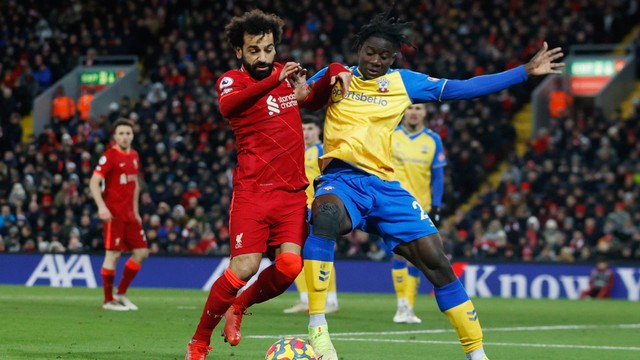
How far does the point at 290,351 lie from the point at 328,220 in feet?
3.18

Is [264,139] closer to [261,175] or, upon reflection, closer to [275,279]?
[261,175]

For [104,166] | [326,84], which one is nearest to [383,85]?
[326,84]

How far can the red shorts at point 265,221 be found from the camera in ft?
27.2

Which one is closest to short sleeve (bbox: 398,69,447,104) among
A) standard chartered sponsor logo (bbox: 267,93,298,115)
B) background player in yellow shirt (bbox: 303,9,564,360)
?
background player in yellow shirt (bbox: 303,9,564,360)

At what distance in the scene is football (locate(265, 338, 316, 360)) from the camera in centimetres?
746

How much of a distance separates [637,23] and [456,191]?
7985 millimetres

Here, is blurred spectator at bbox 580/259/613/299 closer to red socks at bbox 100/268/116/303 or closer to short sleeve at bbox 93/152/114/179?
red socks at bbox 100/268/116/303

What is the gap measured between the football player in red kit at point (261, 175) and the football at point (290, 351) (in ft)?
2.97

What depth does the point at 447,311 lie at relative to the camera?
7984 millimetres

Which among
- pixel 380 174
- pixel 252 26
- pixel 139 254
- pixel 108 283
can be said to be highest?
pixel 252 26

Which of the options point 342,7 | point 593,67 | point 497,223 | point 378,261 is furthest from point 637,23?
point 378,261

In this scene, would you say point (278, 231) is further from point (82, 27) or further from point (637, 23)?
point (82, 27)

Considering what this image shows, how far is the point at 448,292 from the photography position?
26.2 feet

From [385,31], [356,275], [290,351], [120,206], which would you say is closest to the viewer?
[290,351]
